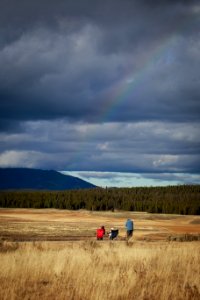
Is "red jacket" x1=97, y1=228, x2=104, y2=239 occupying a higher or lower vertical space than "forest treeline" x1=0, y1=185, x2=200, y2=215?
lower

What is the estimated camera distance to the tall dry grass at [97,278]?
452 inches

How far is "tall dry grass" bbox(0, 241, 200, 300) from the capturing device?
452 inches

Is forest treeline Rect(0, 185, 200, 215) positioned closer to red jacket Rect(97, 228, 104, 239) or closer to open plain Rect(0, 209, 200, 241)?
open plain Rect(0, 209, 200, 241)

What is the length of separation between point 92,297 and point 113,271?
3.74 meters

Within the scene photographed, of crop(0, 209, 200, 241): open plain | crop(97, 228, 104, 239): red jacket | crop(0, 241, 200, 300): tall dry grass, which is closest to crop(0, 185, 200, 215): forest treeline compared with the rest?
crop(0, 209, 200, 241): open plain

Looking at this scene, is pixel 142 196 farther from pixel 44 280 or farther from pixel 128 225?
pixel 44 280

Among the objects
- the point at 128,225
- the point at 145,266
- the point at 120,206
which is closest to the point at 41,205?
the point at 120,206

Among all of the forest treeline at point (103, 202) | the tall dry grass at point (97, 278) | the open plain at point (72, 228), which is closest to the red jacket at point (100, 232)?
the open plain at point (72, 228)

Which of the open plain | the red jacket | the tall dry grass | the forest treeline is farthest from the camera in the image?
the forest treeline

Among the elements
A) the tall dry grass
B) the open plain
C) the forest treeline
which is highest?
the forest treeline

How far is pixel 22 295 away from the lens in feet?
37.4

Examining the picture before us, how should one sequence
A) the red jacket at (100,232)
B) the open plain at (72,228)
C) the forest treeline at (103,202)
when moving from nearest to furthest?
the red jacket at (100,232) → the open plain at (72,228) → the forest treeline at (103,202)

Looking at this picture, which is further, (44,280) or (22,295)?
(44,280)

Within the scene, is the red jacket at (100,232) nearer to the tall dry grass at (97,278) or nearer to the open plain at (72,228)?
the open plain at (72,228)
